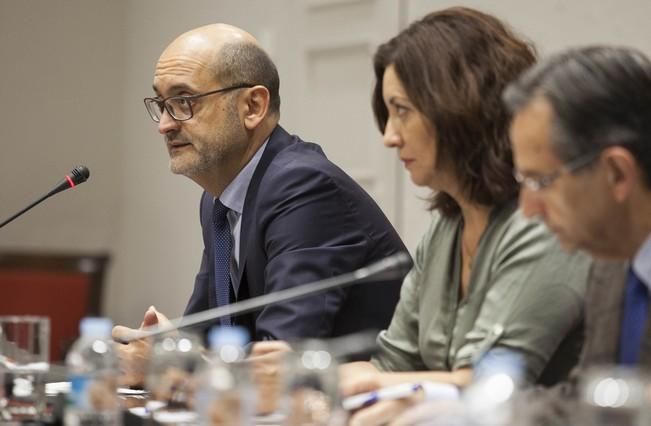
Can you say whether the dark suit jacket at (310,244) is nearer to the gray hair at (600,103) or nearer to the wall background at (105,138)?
the gray hair at (600,103)

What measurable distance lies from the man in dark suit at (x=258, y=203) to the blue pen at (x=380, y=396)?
0.58 meters

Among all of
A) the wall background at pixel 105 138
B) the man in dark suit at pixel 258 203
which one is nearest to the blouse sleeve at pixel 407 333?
the man in dark suit at pixel 258 203

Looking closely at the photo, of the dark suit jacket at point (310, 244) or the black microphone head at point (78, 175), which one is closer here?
the dark suit jacket at point (310, 244)

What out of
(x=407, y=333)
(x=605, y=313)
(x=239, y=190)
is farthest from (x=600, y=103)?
(x=239, y=190)

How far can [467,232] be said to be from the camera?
2.26m

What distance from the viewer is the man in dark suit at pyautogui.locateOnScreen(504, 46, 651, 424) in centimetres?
169

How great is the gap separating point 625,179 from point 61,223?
482 cm

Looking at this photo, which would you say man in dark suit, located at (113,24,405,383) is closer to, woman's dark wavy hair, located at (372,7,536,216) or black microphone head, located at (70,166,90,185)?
black microphone head, located at (70,166,90,185)

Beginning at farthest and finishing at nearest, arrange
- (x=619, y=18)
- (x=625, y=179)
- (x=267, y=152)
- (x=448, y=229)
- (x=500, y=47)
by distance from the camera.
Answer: (x=619, y=18) → (x=267, y=152) → (x=448, y=229) → (x=500, y=47) → (x=625, y=179)

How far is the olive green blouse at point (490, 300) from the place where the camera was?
2006 millimetres

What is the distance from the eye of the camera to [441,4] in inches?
174

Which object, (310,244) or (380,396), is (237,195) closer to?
(310,244)

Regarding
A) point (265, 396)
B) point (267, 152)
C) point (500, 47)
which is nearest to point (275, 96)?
point (267, 152)

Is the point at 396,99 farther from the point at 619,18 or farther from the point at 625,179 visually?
the point at 619,18
